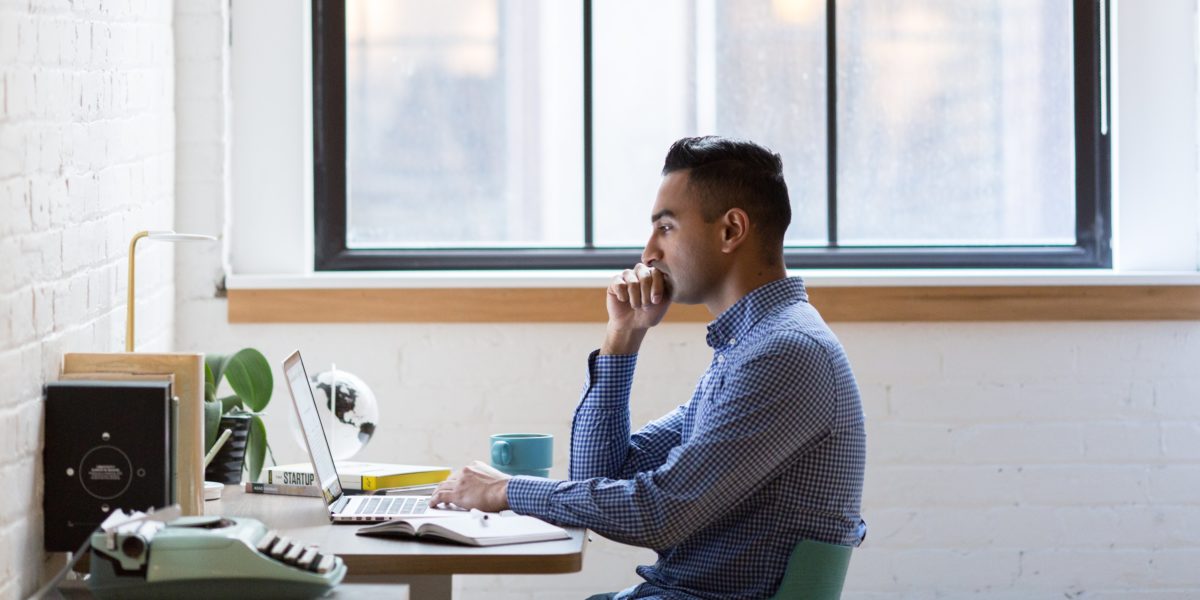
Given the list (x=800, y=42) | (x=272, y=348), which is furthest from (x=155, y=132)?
(x=800, y=42)

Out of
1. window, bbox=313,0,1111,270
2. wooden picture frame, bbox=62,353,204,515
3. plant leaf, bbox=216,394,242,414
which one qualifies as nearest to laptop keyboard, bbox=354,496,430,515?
wooden picture frame, bbox=62,353,204,515

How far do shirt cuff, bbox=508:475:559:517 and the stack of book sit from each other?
37cm

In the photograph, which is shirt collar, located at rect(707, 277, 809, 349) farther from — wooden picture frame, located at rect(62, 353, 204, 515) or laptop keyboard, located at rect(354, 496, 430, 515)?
wooden picture frame, located at rect(62, 353, 204, 515)

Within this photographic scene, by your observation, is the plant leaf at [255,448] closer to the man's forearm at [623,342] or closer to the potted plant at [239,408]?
the potted plant at [239,408]

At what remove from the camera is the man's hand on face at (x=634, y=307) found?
233 cm

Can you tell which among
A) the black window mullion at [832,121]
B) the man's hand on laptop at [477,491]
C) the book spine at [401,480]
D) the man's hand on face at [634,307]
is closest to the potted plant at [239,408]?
the book spine at [401,480]

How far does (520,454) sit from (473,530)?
15.4 inches

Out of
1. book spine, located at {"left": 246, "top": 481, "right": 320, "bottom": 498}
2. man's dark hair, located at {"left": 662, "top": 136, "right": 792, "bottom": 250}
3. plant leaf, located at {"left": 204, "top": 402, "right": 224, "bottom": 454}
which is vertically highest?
man's dark hair, located at {"left": 662, "top": 136, "right": 792, "bottom": 250}

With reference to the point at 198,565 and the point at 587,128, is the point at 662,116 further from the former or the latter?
the point at 198,565

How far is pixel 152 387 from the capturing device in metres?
1.89

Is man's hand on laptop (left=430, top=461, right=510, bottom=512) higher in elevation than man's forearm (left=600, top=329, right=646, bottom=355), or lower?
lower

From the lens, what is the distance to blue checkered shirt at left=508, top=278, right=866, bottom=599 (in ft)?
6.18

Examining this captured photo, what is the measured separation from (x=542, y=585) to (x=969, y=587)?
3.27 feet

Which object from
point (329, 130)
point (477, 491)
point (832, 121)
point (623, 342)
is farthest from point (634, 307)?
point (329, 130)
